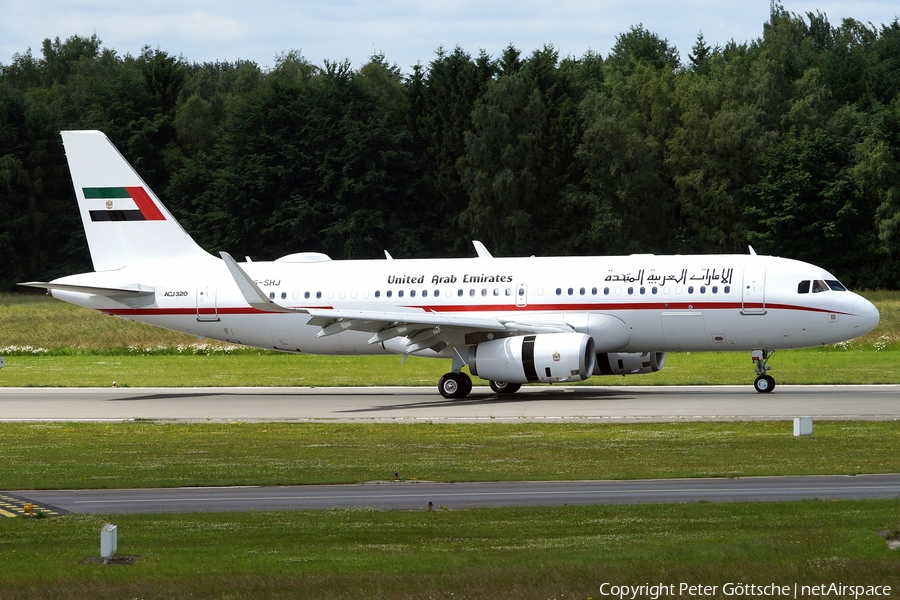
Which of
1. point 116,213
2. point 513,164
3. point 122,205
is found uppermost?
point 513,164

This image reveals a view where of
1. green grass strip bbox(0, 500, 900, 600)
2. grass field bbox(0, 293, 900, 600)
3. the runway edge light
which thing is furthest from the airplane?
green grass strip bbox(0, 500, 900, 600)

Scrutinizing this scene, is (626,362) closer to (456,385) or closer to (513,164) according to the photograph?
(456,385)

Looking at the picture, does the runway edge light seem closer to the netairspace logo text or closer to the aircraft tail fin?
the netairspace logo text

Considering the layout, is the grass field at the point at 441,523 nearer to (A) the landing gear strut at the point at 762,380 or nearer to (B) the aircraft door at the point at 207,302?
(A) the landing gear strut at the point at 762,380

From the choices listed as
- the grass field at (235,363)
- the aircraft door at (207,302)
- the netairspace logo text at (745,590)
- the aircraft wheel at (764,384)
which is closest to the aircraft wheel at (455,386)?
the grass field at (235,363)

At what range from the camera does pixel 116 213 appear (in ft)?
135

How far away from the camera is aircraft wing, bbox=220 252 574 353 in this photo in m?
34.6

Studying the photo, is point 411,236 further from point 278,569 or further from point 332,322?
point 278,569

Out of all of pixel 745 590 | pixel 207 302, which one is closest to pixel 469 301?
pixel 207 302

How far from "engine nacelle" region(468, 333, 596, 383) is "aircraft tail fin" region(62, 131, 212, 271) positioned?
11.6 meters

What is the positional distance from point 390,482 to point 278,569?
6.99 m

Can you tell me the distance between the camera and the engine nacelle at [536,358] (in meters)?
33.9

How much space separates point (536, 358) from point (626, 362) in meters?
4.47

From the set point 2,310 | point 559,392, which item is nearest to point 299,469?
point 559,392
